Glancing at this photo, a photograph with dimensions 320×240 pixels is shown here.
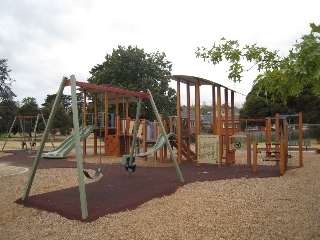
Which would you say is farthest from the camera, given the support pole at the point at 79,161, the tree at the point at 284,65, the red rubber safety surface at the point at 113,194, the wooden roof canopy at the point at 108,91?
the wooden roof canopy at the point at 108,91

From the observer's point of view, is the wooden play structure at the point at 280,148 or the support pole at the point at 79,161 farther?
the wooden play structure at the point at 280,148

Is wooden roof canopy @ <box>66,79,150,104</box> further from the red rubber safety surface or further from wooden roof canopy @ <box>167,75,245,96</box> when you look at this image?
the red rubber safety surface

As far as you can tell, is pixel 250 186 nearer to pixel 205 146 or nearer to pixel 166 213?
pixel 166 213

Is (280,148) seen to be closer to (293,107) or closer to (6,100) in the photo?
(293,107)

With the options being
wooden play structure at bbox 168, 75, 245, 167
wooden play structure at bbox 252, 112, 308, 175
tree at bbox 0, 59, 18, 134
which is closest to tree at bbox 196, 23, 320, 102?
wooden play structure at bbox 252, 112, 308, 175

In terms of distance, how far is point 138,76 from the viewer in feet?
107

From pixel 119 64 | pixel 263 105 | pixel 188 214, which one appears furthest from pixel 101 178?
pixel 263 105

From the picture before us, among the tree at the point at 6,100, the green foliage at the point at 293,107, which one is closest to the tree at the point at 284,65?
the green foliage at the point at 293,107

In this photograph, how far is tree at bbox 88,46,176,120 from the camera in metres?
31.6

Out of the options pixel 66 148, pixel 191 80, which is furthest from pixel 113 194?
pixel 66 148

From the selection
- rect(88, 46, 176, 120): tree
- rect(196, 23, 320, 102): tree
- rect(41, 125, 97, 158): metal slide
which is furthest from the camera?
rect(88, 46, 176, 120): tree

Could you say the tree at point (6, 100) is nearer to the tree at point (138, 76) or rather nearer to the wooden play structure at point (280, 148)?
the tree at point (138, 76)

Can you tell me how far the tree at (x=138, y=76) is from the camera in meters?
31.6

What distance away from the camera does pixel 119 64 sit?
3244 centimetres
